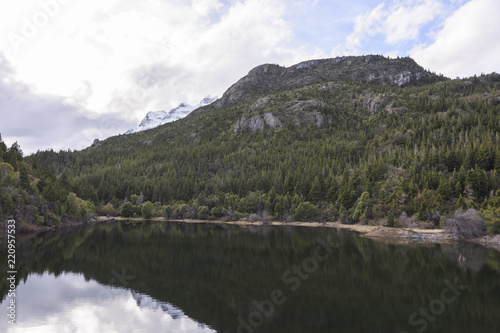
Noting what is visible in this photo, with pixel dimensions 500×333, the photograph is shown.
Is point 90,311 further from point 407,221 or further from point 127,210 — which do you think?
point 127,210

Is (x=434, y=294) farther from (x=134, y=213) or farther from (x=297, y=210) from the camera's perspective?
(x=134, y=213)

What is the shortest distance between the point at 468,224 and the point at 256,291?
2549 inches

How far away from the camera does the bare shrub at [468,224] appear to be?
73.7 m

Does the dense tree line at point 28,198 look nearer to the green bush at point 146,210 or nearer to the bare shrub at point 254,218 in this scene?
the green bush at point 146,210

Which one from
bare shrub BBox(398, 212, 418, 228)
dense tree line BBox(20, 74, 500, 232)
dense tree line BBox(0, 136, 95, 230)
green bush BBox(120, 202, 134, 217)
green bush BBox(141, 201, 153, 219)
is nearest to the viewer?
dense tree line BBox(0, 136, 95, 230)

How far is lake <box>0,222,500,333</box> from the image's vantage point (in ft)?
86.9

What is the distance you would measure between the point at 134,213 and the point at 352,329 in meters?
146

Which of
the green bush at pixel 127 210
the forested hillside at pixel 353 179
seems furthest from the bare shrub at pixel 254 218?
the green bush at pixel 127 210

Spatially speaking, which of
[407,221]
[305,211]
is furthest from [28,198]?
[407,221]

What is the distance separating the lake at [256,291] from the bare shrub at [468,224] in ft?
51.5

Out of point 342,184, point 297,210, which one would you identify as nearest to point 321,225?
point 297,210

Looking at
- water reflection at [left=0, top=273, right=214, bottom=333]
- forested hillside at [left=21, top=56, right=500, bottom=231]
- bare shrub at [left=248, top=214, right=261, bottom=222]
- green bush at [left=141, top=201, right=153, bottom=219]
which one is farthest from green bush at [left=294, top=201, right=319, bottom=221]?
water reflection at [left=0, top=273, right=214, bottom=333]

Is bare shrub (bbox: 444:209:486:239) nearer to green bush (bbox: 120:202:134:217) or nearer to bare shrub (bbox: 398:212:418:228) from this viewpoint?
bare shrub (bbox: 398:212:418:228)

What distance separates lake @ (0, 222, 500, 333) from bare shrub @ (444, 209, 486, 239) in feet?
51.5
